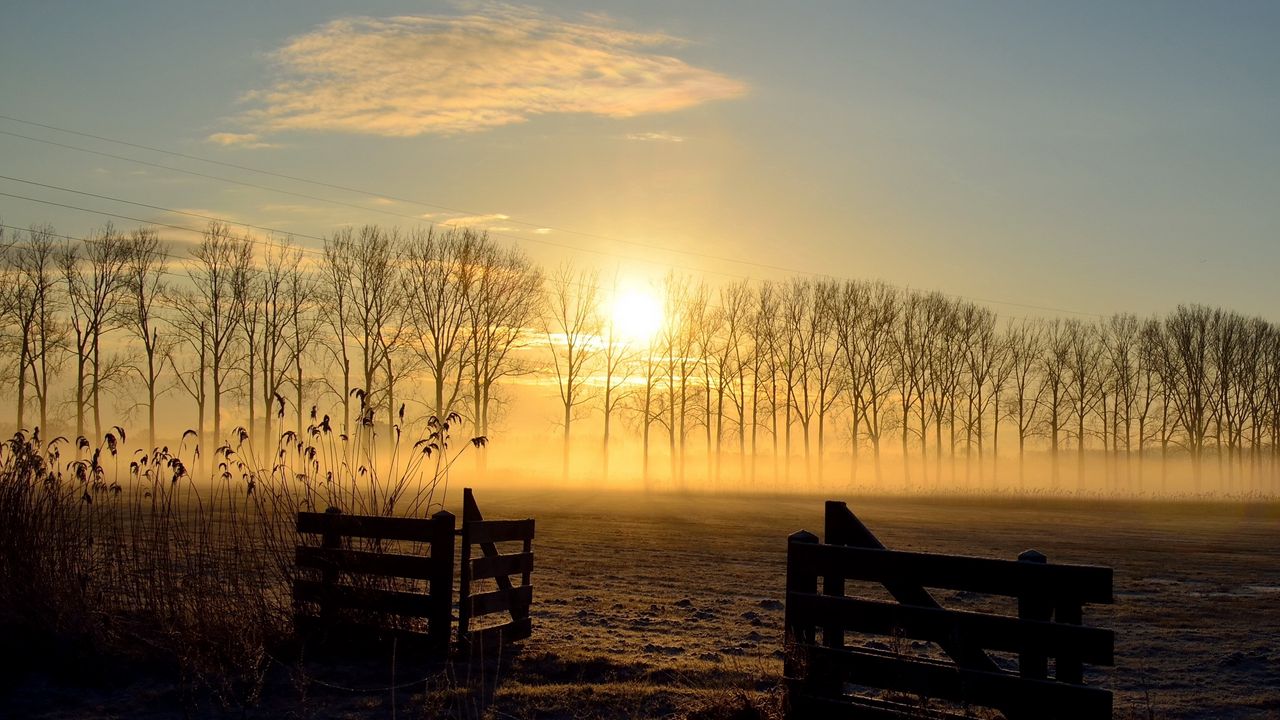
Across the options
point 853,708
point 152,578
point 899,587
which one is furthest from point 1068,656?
point 152,578

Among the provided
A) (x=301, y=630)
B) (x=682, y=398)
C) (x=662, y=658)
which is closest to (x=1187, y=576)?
(x=662, y=658)

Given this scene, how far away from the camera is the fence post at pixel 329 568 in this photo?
11367 millimetres

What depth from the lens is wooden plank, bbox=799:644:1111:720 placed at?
6.48 meters

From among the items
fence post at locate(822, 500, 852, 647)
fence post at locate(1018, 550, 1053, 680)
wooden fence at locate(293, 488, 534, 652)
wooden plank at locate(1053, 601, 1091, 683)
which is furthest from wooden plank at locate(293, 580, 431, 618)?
wooden plank at locate(1053, 601, 1091, 683)

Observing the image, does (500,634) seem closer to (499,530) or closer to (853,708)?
(499,530)

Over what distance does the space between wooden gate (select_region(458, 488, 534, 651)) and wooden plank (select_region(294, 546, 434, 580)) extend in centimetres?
47

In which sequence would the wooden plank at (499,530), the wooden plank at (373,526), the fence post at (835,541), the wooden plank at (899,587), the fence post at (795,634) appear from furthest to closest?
1. the wooden plank at (499,530)
2. the wooden plank at (373,526)
3. the fence post at (835,541)
4. the fence post at (795,634)
5. the wooden plank at (899,587)

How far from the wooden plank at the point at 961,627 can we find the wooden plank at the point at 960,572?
20 centimetres

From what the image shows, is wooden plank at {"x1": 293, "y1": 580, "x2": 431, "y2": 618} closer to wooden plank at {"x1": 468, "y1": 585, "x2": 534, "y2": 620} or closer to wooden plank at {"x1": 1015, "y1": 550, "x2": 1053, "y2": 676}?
wooden plank at {"x1": 468, "y1": 585, "x2": 534, "y2": 620}

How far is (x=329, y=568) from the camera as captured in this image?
11.5 m

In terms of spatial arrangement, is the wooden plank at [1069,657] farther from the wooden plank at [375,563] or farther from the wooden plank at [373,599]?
the wooden plank at [373,599]

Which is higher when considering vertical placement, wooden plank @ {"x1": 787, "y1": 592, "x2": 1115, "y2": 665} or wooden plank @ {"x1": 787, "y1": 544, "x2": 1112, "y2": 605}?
wooden plank @ {"x1": 787, "y1": 544, "x2": 1112, "y2": 605}

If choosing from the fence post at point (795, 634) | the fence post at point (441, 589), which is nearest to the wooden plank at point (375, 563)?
the fence post at point (441, 589)

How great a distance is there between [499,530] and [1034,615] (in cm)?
669
